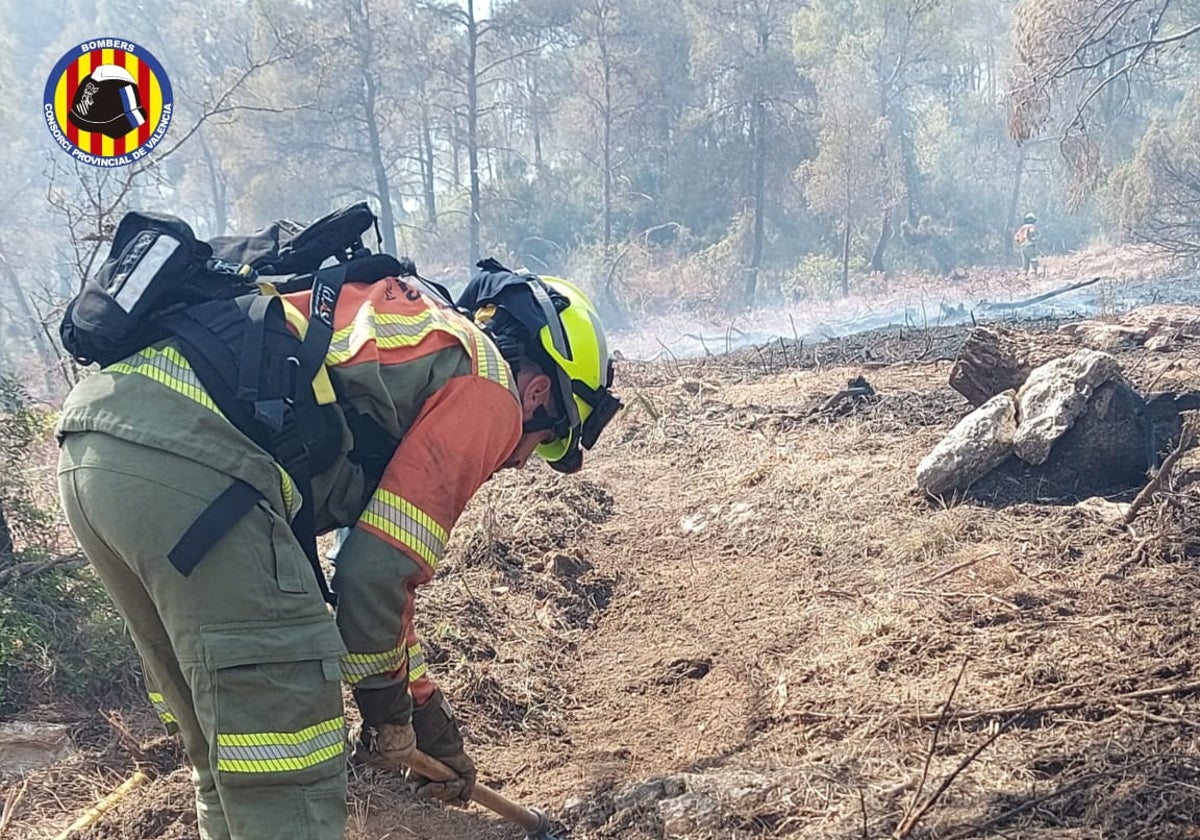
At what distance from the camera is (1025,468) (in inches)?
208

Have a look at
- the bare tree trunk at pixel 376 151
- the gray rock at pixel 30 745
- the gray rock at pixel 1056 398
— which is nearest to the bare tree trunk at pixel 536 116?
the bare tree trunk at pixel 376 151

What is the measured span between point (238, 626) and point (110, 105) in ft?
16.3

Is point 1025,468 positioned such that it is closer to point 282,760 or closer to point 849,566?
point 849,566

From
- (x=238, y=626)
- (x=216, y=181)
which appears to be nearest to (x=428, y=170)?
(x=216, y=181)

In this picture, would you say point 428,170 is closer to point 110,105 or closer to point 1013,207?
point 1013,207

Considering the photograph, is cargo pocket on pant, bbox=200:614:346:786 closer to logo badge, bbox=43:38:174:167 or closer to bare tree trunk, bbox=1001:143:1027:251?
logo badge, bbox=43:38:174:167

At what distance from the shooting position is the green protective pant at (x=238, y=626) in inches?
68.2

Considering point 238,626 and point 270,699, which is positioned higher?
point 238,626

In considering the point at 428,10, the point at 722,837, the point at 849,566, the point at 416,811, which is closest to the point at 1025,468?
the point at 849,566

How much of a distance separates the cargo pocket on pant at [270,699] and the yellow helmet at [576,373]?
95 cm

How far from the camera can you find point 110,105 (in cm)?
547

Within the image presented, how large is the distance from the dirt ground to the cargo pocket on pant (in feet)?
4.37

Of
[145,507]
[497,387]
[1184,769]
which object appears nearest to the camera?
[145,507]

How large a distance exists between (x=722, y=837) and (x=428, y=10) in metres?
26.4
